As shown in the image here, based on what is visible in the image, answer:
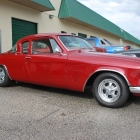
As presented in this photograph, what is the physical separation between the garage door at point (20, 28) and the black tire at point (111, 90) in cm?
879

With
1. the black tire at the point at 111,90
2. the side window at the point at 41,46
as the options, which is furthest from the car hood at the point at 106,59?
the side window at the point at 41,46

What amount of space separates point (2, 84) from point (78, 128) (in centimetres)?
383

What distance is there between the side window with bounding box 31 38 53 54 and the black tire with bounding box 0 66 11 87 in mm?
1325

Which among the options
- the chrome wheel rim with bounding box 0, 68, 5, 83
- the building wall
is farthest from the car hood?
the building wall

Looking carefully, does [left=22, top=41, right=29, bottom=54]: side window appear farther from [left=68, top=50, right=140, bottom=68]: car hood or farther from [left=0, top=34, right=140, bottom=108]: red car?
[left=68, top=50, right=140, bottom=68]: car hood

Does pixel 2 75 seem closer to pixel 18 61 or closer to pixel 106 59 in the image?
pixel 18 61

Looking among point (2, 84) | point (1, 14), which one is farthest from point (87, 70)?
point (1, 14)

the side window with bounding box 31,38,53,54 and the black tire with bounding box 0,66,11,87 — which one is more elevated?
the side window with bounding box 31,38,53,54

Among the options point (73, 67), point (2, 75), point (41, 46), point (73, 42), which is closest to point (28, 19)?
point (2, 75)

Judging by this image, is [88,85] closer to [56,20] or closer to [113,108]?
[113,108]

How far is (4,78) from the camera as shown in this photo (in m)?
6.29

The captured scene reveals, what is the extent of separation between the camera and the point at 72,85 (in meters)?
4.67

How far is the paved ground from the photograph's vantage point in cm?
306

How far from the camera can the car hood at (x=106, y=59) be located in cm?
412
